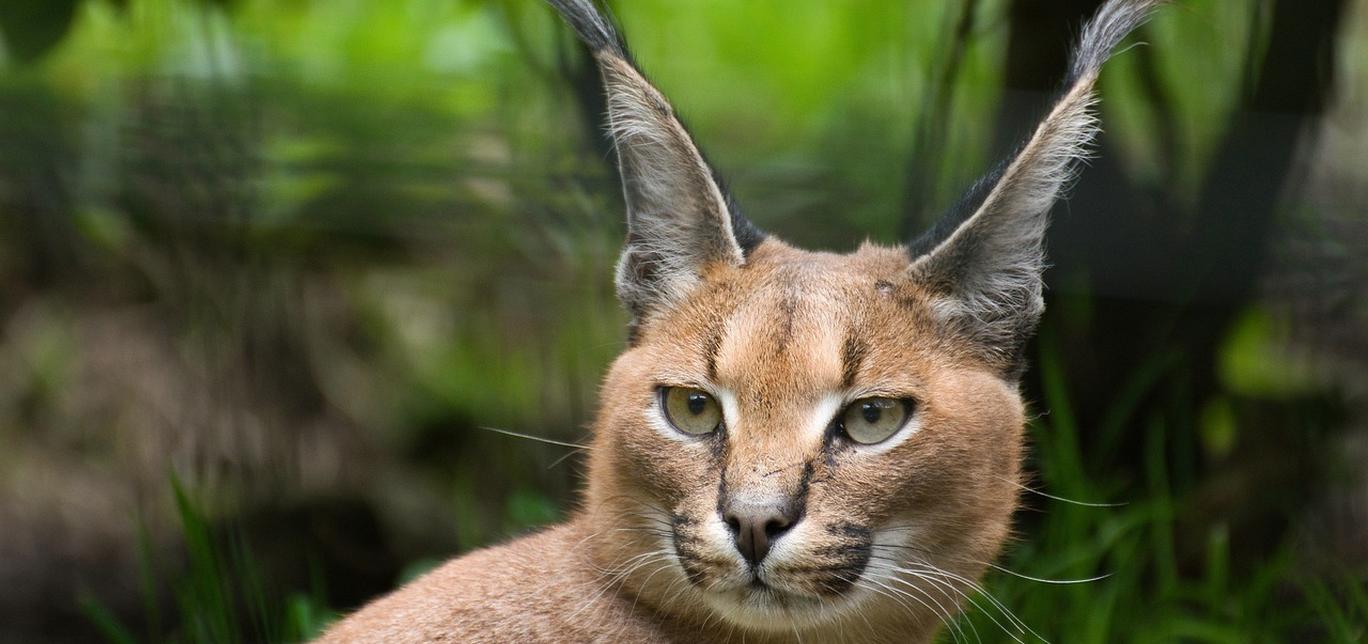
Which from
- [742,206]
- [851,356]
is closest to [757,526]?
[851,356]

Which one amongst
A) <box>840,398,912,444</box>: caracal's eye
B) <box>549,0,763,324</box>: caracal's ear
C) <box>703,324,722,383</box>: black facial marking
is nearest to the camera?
<box>840,398,912,444</box>: caracal's eye

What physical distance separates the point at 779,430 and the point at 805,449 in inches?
2.9

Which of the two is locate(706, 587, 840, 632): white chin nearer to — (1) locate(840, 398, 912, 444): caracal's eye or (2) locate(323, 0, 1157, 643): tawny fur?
(2) locate(323, 0, 1157, 643): tawny fur

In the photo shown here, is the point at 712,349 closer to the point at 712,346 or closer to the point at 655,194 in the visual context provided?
the point at 712,346

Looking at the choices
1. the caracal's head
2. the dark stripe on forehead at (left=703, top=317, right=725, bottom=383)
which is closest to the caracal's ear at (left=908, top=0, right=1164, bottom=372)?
the caracal's head

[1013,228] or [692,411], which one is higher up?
[1013,228]

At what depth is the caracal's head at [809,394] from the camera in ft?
9.87

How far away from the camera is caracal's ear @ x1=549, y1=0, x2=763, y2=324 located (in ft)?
11.2

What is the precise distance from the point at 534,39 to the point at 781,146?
109 centimetres

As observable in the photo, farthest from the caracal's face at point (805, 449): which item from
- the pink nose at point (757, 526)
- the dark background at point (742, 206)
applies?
the dark background at point (742, 206)

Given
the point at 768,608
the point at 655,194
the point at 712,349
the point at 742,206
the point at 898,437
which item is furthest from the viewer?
the point at 742,206

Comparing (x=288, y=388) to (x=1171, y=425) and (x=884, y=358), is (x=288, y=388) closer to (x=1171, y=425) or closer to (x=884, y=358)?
(x=1171, y=425)

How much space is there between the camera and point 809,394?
123 inches

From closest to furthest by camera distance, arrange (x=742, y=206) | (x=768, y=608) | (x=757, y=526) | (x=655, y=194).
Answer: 1. (x=757, y=526)
2. (x=768, y=608)
3. (x=655, y=194)
4. (x=742, y=206)
